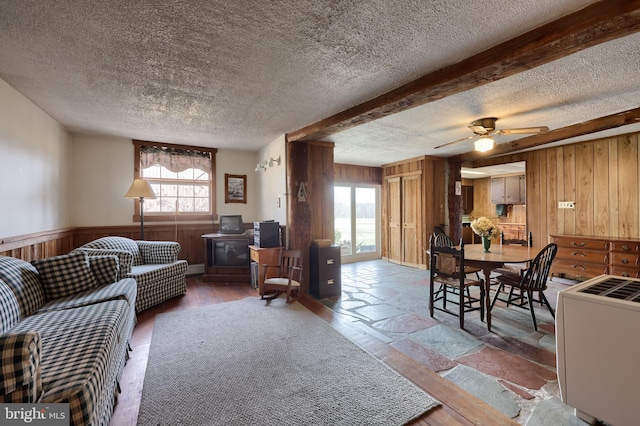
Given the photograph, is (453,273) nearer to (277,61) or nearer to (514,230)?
(277,61)

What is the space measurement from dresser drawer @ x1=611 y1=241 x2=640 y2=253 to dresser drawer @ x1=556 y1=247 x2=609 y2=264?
14 cm

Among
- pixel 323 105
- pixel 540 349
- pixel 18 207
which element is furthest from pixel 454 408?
pixel 18 207

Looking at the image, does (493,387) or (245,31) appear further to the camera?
(493,387)

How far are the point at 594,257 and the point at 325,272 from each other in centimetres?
414

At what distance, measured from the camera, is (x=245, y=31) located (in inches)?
70.0

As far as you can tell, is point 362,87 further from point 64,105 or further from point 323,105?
point 64,105

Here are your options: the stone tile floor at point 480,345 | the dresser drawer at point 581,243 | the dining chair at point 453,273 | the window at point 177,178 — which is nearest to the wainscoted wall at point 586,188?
the dresser drawer at point 581,243

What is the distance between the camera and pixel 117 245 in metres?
3.61

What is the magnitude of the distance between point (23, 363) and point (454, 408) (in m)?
2.21

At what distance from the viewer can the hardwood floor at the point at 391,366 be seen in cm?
166

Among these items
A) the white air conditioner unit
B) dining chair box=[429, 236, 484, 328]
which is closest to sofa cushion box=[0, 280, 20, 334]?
the white air conditioner unit

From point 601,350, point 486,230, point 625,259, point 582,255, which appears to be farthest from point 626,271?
point 601,350

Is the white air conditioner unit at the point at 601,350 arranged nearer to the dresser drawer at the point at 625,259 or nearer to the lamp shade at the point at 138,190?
the dresser drawer at the point at 625,259

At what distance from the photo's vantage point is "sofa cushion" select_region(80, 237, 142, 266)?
11.2 ft
